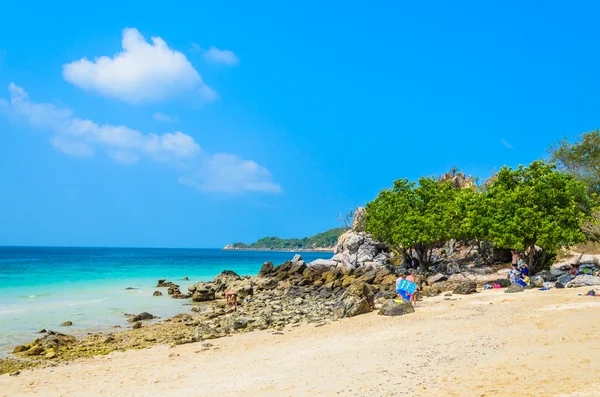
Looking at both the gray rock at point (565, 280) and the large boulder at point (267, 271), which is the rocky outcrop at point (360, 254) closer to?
the large boulder at point (267, 271)

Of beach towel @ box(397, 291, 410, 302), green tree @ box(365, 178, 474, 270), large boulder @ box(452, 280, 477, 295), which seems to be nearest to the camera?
beach towel @ box(397, 291, 410, 302)

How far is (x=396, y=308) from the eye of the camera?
1819 cm

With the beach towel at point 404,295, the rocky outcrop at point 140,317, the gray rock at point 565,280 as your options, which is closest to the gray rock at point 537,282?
the gray rock at point 565,280

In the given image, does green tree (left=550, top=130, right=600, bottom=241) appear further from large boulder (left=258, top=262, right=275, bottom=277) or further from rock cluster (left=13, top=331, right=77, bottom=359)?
rock cluster (left=13, top=331, right=77, bottom=359)

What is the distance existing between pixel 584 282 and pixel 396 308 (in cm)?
1097

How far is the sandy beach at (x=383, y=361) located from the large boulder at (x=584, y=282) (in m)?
5.33

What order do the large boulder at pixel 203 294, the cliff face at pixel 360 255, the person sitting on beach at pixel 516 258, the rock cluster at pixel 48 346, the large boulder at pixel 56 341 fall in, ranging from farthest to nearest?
the cliff face at pixel 360 255
the large boulder at pixel 203 294
the person sitting on beach at pixel 516 258
the large boulder at pixel 56 341
the rock cluster at pixel 48 346

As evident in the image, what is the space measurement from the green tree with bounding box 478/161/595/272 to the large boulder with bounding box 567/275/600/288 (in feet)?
16.3

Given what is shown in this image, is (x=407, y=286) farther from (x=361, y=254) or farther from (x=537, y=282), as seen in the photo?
(x=361, y=254)

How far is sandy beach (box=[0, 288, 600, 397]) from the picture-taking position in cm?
909

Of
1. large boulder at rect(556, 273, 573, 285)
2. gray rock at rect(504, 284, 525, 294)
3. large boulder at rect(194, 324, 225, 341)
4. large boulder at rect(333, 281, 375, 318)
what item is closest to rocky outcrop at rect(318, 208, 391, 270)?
large boulder at rect(556, 273, 573, 285)

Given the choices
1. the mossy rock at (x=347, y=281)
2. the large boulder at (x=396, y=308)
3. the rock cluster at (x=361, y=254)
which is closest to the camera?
the large boulder at (x=396, y=308)

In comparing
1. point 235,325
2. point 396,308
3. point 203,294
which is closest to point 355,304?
point 396,308

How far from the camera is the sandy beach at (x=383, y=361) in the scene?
29.8 ft
